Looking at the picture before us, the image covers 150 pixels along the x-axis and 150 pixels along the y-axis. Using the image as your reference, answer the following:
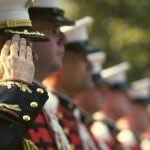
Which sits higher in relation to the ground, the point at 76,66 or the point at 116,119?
the point at 76,66

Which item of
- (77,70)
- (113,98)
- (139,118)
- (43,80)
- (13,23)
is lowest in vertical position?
(139,118)

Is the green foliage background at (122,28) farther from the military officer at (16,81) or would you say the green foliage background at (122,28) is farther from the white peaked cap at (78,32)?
the military officer at (16,81)

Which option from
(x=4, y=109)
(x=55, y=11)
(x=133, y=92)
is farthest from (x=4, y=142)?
(x=133, y=92)

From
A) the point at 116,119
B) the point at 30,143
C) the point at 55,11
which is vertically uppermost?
the point at 55,11

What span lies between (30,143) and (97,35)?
39.8ft

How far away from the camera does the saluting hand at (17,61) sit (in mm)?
4598

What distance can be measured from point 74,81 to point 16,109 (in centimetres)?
390

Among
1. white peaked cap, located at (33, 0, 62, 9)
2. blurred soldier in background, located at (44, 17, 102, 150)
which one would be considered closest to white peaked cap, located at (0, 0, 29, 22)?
white peaked cap, located at (33, 0, 62, 9)

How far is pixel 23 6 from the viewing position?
4895mm

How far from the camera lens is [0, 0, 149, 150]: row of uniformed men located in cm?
448

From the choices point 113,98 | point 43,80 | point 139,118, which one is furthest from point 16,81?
point 139,118

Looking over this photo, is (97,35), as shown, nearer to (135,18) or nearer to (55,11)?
(135,18)

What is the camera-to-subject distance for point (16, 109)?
4453mm

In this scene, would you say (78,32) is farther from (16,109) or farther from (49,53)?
(16,109)
